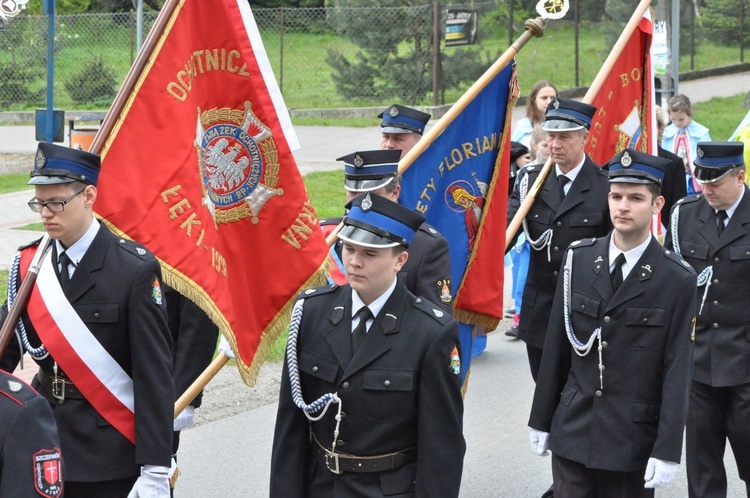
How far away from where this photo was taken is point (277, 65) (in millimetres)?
24141

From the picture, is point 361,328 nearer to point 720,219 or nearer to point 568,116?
point 568,116

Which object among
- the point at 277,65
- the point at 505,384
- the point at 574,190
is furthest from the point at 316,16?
the point at 574,190

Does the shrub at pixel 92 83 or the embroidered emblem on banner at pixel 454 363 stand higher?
the shrub at pixel 92 83

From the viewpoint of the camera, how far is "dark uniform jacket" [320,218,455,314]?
5684 mm

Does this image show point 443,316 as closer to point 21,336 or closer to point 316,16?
point 21,336

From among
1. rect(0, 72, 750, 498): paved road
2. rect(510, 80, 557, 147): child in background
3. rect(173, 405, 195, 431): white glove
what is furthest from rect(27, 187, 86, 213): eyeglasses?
rect(510, 80, 557, 147): child in background

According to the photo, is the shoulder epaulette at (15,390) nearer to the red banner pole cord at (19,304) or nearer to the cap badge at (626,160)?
the red banner pole cord at (19,304)

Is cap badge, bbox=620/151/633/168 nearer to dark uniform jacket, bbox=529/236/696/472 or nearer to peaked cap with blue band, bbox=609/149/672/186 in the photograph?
peaked cap with blue band, bbox=609/149/672/186

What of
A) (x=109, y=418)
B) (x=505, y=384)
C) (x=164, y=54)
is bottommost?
(x=505, y=384)

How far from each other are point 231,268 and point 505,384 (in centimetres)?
398

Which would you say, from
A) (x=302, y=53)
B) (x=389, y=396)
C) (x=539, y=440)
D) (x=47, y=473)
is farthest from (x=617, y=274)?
(x=302, y=53)

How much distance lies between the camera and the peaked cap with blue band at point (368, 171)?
567 centimetres

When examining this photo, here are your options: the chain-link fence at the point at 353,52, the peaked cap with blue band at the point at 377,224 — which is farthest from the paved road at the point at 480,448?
the chain-link fence at the point at 353,52

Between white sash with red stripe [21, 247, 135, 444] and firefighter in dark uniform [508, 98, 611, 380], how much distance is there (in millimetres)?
3076
